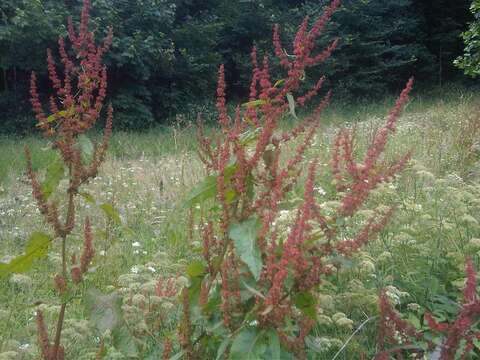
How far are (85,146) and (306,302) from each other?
79 cm

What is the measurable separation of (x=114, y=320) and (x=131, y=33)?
1556 cm

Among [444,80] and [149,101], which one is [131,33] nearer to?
[149,101]

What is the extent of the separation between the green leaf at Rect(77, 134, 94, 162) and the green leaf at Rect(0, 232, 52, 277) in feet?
0.87

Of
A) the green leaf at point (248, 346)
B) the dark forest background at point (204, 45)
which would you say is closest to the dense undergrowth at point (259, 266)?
the green leaf at point (248, 346)

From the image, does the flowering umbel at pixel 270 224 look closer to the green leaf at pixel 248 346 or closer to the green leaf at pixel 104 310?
the green leaf at pixel 248 346

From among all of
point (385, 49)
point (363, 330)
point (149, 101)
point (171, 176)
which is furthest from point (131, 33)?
point (363, 330)

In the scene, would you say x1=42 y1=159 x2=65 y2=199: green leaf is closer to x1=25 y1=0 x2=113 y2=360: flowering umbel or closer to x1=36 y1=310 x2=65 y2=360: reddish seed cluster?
x1=25 y1=0 x2=113 y2=360: flowering umbel

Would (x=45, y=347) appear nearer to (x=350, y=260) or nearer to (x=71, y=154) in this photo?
(x=71, y=154)

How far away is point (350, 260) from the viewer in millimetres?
→ 1711

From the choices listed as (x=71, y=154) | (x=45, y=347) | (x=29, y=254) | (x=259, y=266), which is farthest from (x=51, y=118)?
(x=259, y=266)

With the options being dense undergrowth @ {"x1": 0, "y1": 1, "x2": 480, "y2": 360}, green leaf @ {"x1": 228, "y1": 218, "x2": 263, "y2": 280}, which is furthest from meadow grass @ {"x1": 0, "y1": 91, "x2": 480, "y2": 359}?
green leaf @ {"x1": 228, "y1": 218, "x2": 263, "y2": 280}

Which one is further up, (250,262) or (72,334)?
(250,262)

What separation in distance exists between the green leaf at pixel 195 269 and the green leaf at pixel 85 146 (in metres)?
0.45

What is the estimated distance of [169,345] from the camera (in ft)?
5.60
